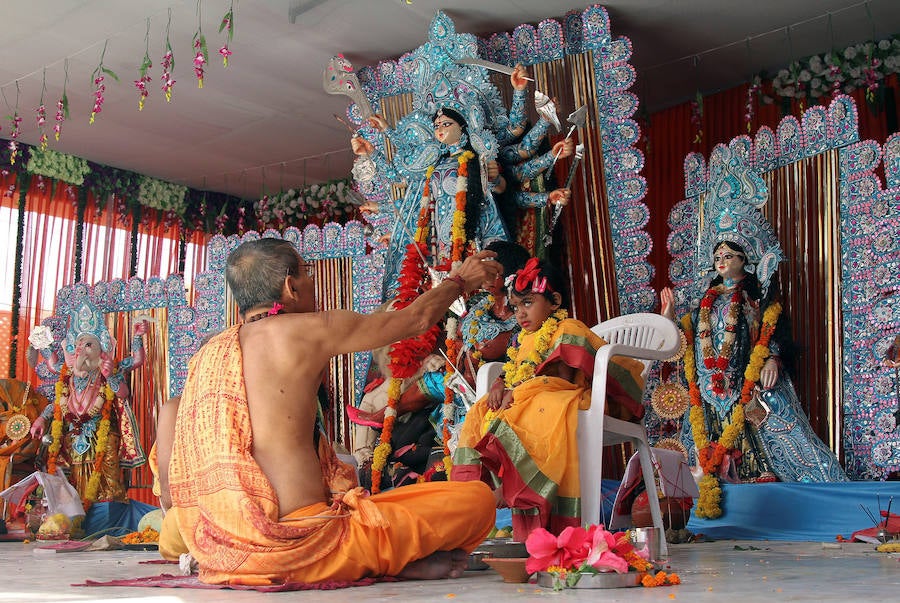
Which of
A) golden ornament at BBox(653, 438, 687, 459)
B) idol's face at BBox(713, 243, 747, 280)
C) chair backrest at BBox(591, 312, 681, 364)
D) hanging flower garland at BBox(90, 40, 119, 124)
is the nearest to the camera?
chair backrest at BBox(591, 312, 681, 364)

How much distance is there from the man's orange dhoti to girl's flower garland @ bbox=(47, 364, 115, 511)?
4.46 meters

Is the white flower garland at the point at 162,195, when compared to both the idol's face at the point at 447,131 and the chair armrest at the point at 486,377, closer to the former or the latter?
the idol's face at the point at 447,131

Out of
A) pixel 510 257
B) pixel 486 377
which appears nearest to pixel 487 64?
pixel 510 257

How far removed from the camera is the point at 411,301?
607 cm

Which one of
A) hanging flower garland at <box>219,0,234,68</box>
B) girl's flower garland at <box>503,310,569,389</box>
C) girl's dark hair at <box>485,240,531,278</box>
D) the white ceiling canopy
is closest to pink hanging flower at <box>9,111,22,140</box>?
the white ceiling canopy

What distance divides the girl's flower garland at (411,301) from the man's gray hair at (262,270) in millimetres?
2487

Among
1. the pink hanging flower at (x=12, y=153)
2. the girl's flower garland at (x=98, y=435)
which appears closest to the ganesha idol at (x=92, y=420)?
the girl's flower garland at (x=98, y=435)

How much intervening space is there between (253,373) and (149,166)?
7.53 metres

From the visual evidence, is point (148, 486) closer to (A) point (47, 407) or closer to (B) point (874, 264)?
(A) point (47, 407)

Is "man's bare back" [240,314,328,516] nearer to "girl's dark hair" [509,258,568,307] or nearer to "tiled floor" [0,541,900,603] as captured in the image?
"tiled floor" [0,541,900,603]

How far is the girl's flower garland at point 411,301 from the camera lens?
5.75 metres

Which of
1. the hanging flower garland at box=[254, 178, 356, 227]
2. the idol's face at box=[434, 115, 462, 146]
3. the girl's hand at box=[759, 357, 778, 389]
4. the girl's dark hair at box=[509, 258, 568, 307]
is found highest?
the hanging flower garland at box=[254, 178, 356, 227]

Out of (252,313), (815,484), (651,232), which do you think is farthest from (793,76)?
(252,313)

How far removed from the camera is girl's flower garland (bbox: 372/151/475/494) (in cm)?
575
